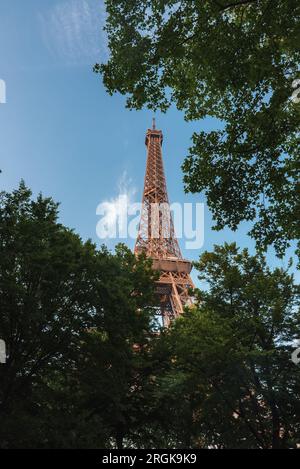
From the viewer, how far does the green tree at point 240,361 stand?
14.6 meters

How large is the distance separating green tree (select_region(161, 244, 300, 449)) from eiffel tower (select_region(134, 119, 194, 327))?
2127cm

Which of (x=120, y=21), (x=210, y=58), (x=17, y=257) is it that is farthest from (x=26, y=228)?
(x=210, y=58)

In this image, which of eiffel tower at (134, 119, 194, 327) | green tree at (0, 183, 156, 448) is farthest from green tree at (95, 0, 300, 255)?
eiffel tower at (134, 119, 194, 327)

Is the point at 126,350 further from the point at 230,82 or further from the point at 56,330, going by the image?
the point at 230,82

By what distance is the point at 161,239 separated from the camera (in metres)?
53.6

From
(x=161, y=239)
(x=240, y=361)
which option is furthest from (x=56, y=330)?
(x=161, y=239)

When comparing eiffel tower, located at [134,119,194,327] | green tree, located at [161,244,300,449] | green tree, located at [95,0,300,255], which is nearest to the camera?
green tree, located at [95,0,300,255]

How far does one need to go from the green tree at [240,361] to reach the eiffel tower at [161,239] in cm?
2127

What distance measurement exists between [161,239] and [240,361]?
129ft

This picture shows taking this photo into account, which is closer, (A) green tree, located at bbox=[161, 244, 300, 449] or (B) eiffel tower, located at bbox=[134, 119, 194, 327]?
(A) green tree, located at bbox=[161, 244, 300, 449]

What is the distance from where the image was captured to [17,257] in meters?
12.3

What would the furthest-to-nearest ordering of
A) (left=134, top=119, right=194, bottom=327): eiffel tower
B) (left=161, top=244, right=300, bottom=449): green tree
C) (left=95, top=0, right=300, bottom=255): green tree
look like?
(left=134, top=119, right=194, bottom=327): eiffel tower, (left=161, top=244, right=300, bottom=449): green tree, (left=95, top=0, right=300, bottom=255): green tree

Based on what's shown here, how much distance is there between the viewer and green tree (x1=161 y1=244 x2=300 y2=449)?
14.6m

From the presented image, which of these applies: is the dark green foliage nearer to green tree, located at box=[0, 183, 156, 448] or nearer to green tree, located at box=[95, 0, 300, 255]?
green tree, located at box=[0, 183, 156, 448]
